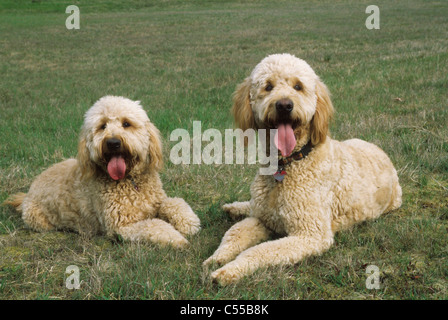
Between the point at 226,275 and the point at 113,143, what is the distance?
170 centimetres

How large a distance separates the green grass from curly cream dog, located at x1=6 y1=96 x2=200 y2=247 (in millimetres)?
209

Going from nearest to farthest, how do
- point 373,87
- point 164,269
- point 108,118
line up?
1. point 164,269
2. point 108,118
3. point 373,87

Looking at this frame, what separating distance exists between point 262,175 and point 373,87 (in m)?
6.56

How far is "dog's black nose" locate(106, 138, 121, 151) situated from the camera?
4250mm

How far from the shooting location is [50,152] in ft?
23.0

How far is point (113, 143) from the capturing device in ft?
14.0

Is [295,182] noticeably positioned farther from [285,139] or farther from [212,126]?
[212,126]

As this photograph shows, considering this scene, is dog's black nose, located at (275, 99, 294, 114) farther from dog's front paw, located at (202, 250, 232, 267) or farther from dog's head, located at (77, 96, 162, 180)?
dog's head, located at (77, 96, 162, 180)

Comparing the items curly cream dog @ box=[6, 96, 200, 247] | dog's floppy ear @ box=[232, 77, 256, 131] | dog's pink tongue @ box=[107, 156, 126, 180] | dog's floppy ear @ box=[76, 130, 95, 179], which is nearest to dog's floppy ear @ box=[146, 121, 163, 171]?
curly cream dog @ box=[6, 96, 200, 247]

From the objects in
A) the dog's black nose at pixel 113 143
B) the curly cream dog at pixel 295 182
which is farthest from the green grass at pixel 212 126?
the dog's black nose at pixel 113 143

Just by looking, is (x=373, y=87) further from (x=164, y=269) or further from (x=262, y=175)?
(x=164, y=269)

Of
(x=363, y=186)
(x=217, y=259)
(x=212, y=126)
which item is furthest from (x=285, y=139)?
(x=212, y=126)

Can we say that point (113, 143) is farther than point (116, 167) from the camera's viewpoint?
No
